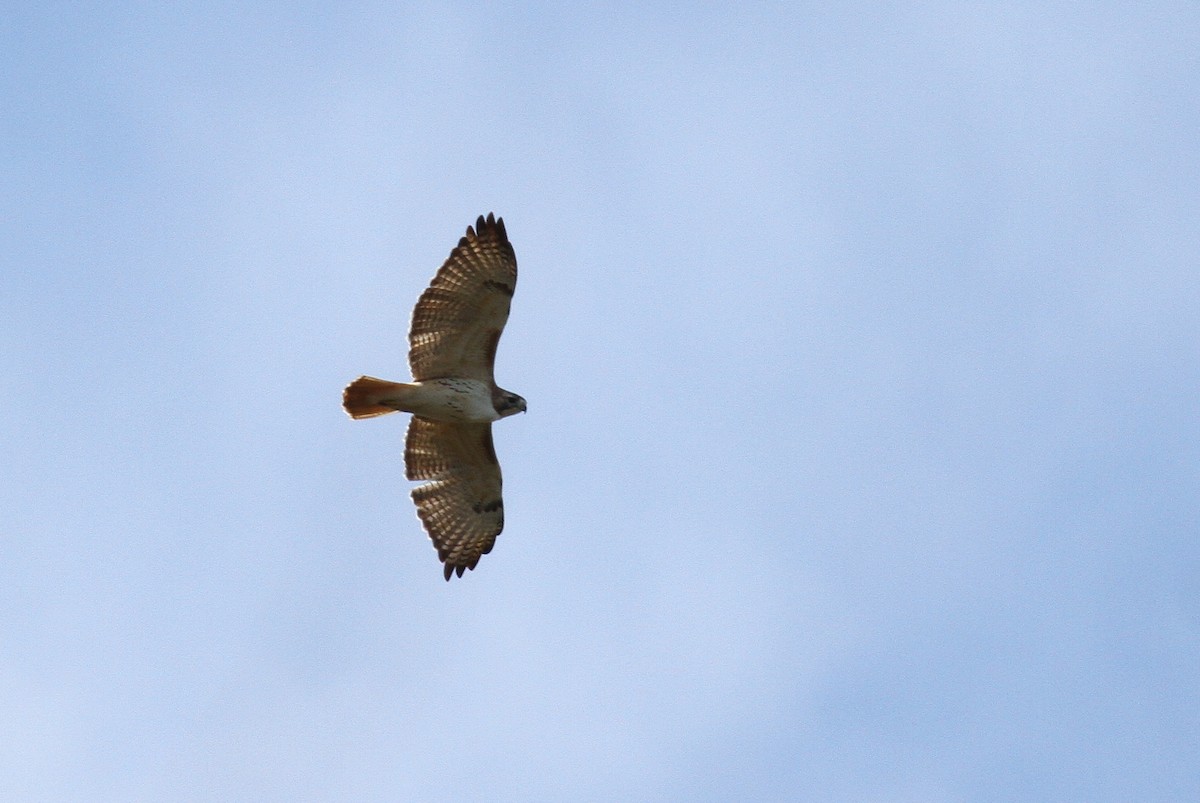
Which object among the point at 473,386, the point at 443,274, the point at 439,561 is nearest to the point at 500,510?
the point at 439,561

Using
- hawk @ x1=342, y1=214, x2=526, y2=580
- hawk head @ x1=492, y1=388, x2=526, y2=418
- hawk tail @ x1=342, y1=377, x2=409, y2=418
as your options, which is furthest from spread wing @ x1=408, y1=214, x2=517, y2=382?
hawk tail @ x1=342, y1=377, x2=409, y2=418

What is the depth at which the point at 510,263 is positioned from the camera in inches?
622

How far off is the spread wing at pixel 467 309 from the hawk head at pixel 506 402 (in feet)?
0.64

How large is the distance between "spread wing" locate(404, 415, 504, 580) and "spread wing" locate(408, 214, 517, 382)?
1.02 m

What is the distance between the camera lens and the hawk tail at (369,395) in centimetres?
1586

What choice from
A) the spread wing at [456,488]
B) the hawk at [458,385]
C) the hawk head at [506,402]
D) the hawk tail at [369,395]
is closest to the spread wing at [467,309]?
the hawk at [458,385]

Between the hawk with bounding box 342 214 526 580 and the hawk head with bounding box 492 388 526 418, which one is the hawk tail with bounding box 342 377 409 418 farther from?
the hawk head with bounding box 492 388 526 418

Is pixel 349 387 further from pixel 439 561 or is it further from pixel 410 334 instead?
pixel 439 561

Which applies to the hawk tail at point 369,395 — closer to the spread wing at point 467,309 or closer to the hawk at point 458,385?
the hawk at point 458,385

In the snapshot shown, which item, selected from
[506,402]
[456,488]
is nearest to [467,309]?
[506,402]

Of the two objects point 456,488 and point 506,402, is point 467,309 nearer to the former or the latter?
point 506,402

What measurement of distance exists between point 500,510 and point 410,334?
282 centimetres

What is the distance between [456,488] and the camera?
17.9 metres

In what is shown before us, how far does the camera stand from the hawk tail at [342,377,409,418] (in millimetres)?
15859
